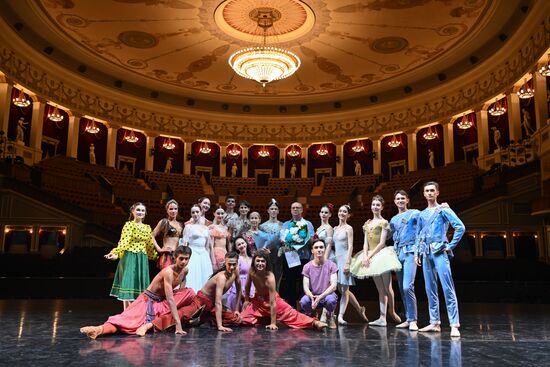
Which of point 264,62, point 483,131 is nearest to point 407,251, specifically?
point 264,62

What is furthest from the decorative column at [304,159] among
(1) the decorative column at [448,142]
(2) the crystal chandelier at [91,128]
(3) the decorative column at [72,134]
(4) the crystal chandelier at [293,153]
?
(3) the decorative column at [72,134]

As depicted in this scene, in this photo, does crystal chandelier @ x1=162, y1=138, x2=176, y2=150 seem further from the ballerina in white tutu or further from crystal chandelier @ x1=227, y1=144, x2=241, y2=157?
the ballerina in white tutu

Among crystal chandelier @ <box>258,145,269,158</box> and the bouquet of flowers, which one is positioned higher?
crystal chandelier @ <box>258,145,269,158</box>

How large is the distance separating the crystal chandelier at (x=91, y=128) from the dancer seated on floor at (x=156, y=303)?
14315mm

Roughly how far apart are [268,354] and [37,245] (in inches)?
406

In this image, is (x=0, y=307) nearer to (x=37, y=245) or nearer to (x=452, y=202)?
(x=37, y=245)

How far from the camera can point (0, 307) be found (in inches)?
234

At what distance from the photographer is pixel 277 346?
136 inches

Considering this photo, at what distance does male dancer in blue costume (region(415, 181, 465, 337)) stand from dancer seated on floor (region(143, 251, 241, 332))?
70.0 inches

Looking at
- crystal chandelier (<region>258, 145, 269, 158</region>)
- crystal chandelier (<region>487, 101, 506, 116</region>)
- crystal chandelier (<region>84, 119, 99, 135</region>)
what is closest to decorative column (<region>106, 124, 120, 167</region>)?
crystal chandelier (<region>84, 119, 99, 135</region>)

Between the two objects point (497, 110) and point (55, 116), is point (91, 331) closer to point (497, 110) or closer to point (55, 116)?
point (55, 116)

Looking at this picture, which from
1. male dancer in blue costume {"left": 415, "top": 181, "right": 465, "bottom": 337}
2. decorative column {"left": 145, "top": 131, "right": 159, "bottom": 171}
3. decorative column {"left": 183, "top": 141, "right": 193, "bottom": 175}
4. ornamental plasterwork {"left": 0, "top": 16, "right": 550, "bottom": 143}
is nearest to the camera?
male dancer in blue costume {"left": 415, "top": 181, "right": 465, "bottom": 337}

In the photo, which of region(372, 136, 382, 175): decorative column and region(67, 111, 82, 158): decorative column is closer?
region(67, 111, 82, 158): decorative column

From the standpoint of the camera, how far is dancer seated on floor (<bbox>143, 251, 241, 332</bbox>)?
4.32 metres
